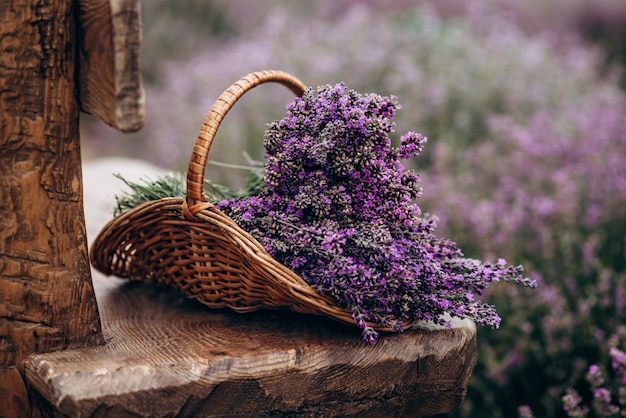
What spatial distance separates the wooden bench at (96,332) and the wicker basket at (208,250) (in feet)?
0.34

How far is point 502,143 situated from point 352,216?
8.23ft

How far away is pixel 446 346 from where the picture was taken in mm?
1675

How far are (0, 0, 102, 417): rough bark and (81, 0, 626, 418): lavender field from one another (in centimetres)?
132

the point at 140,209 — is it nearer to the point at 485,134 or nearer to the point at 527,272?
the point at 527,272

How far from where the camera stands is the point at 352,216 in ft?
5.32

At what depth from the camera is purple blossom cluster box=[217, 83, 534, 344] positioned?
5.04 feet

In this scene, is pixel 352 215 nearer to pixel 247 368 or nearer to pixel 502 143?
pixel 247 368

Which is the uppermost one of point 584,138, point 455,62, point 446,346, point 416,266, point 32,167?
point 455,62

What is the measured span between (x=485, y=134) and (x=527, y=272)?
1.73 meters

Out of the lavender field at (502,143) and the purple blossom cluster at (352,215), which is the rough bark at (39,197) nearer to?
the purple blossom cluster at (352,215)

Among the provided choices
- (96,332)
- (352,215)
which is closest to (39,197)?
(96,332)

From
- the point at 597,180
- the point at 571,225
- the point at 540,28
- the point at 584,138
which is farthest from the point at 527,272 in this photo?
the point at 540,28

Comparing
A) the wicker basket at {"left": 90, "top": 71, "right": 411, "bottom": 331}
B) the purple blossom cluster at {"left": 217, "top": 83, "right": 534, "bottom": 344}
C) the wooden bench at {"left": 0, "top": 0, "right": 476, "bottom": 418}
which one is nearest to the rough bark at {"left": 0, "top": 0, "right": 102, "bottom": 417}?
the wooden bench at {"left": 0, "top": 0, "right": 476, "bottom": 418}

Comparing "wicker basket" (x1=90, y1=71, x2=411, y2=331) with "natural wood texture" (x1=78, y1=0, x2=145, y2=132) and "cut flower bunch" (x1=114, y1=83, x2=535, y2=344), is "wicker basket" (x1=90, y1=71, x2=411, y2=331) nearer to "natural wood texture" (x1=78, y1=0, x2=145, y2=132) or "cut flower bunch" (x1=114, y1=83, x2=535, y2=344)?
"cut flower bunch" (x1=114, y1=83, x2=535, y2=344)
